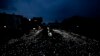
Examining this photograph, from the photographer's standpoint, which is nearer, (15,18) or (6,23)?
(6,23)

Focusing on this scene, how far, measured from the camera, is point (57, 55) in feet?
36.0

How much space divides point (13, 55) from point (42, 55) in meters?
2.62

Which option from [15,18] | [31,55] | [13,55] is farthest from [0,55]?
[15,18]

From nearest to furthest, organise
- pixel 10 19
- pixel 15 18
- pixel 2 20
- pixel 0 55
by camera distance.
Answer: pixel 0 55
pixel 2 20
pixel 10 19
pixel 15 18

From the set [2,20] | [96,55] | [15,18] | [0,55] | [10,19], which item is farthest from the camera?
[15,18]

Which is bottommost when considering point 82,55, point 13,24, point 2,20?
point 13,24

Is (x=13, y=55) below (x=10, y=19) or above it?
above

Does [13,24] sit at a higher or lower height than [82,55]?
lower

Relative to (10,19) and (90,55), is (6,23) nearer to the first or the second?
(10,19)

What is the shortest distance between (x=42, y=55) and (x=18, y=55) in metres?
2.15

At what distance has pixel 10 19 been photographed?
56594 mm

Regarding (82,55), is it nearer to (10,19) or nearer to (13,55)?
(13,55)

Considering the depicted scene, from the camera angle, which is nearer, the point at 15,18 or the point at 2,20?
the point at 2,20

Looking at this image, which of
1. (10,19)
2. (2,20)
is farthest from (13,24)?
(2,20)
